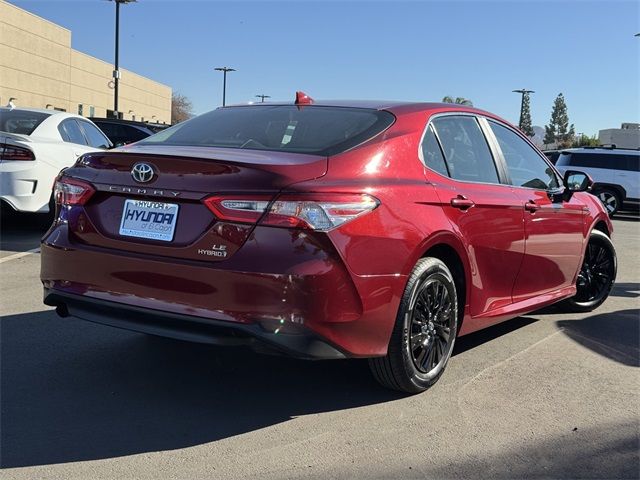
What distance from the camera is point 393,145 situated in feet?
12.2

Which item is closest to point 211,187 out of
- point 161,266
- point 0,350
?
point 161,266

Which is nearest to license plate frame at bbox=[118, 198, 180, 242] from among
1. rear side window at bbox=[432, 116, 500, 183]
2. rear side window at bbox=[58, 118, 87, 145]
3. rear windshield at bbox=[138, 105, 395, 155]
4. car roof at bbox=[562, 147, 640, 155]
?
rear windshield at bbox=[138, 105, 395, 155]

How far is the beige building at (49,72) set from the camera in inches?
1663

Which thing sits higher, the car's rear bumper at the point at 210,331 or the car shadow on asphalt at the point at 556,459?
the car's rear bumper at the point at 210,331

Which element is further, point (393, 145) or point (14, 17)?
point (14, 17)

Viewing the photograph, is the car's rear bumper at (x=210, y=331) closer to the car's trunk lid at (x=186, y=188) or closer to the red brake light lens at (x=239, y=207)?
the car's trunk lid at (x=186, y=188)

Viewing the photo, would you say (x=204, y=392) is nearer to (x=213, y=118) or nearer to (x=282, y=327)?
(x=282, y=327)

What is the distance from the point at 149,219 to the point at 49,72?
1946 inches

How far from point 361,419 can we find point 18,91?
4580 centimetres

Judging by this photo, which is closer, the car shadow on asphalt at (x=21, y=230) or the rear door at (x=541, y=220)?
the rear door at (x=541, y=220)

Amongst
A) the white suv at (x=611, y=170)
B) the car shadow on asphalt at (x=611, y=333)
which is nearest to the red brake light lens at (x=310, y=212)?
the car shadow on asphalt at (x=611, y=333)

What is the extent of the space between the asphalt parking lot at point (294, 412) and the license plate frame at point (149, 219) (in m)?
0.92

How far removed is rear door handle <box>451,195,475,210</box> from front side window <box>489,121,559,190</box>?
88cm

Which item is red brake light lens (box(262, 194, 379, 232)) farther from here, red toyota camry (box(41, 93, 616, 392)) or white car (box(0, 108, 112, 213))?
white car (box(0, 108, 112, 213))
